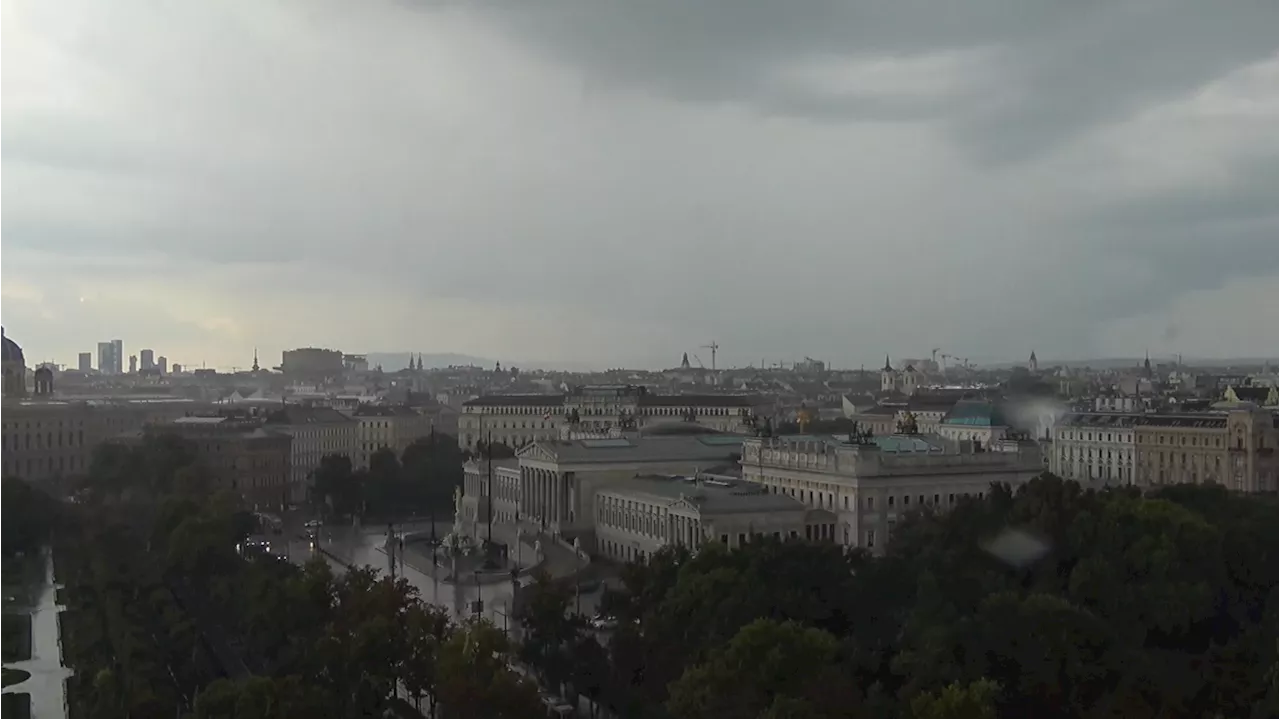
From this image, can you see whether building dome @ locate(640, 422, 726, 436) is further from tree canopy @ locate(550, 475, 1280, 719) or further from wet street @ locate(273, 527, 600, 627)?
tree canopy @ locate(550, 475, 1280, 719)

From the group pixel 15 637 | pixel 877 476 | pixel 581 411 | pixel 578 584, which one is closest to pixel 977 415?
pixel 581 411

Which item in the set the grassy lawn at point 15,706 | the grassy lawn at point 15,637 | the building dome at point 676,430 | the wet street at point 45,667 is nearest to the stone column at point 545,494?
the building dome at point 676,430

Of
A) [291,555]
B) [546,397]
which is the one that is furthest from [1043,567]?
[546,397]

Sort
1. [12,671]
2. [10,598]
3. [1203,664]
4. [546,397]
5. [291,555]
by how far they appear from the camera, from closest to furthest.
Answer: [1203,664] < [12,671] < [10,598] < [291,555] < [546,397]

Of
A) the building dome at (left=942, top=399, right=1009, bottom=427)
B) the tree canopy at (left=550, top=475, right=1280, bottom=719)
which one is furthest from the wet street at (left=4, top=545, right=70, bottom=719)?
the building dome at (left=942, top=399, right=1009, bottom=427)

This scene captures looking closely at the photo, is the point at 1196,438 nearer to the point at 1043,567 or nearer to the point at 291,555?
the point at 1043,567

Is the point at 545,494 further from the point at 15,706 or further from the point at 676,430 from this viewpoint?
the point at 15,706
